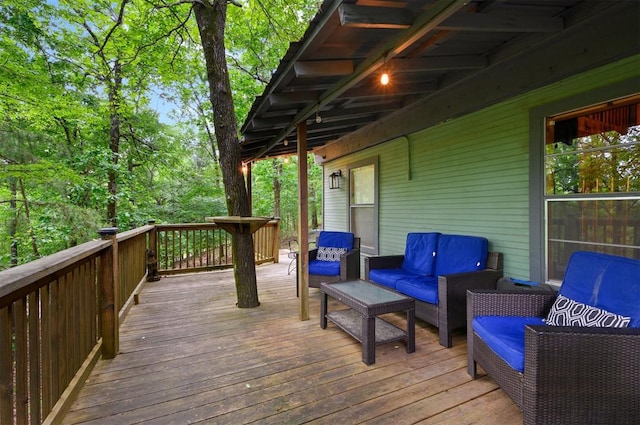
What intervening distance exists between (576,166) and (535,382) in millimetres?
1998

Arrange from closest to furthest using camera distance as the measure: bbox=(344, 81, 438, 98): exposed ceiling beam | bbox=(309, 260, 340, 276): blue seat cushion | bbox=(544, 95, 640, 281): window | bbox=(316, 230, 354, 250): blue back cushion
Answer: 1. bbox=(544, 95, 640, 281): window
2. bbox=(344, 81, 438, 98): exposed ceiling beam
3. bbox=(309, 260, 340, 276): blue seat cushion
4. bbox=(316, 230, 354, 250): blue back cushion

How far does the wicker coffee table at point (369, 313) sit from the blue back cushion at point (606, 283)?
1193 millimetres

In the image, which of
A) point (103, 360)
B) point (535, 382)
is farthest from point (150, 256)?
point (535, 382)

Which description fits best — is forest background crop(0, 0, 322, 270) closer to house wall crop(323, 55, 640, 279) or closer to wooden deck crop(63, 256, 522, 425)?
house wall crop(323, 55, 640, 279)

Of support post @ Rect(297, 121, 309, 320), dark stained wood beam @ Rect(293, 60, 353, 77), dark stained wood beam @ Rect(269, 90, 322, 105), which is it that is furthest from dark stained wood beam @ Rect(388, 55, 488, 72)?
support post @ Rect(297, 121, 309, 320)

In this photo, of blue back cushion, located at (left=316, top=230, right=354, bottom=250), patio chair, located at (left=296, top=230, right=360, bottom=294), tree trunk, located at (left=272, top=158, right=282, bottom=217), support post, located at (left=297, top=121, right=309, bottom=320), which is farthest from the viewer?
tree trunk, located at (left=272, top=158, right=282, bottom=217)

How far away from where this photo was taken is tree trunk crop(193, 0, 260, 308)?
380 cm

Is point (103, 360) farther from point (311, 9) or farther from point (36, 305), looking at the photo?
point (311, 9)

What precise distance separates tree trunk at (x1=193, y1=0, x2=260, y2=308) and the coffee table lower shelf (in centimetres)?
141

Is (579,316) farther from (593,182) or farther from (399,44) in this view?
(399,44)

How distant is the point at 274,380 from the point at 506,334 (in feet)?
5.52

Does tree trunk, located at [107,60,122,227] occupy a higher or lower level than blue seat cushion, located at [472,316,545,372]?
higher

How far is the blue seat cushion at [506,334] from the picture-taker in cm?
171

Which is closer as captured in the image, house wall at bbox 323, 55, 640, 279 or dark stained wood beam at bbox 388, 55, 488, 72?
dark stained wood beam at bbox 388, 55, 488, 72
